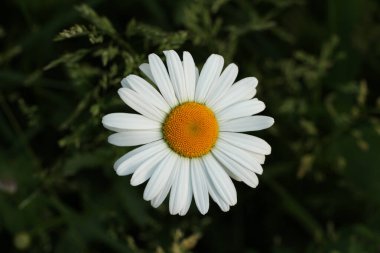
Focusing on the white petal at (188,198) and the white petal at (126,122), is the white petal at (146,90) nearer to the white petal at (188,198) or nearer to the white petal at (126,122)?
the white petal at (126,122)

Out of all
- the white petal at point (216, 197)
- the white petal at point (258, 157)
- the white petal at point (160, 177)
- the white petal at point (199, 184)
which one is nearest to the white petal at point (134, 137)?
the white petal at point (160, 177)

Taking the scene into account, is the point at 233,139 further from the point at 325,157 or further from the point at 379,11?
the point at 379,11

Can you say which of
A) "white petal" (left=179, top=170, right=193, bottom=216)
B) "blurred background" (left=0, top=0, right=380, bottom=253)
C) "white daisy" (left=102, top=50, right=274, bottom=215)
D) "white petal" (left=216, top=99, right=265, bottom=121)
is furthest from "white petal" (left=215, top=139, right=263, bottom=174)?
"blurred background" (left=0, top=0, right=380, bottom=253)

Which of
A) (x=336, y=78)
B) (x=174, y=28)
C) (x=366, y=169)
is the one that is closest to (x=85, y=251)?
(x=174, y=28)

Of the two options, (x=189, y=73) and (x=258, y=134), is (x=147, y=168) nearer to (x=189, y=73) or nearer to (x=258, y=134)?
(x=189, y=73)

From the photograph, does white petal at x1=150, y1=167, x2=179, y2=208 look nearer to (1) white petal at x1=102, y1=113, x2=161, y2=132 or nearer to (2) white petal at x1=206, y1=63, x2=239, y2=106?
(1) white petal at x1=102, y1=113, x2=161, y2=132

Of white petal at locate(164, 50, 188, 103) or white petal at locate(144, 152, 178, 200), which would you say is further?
A: white petal at locate(164, 50, 188, 103)
